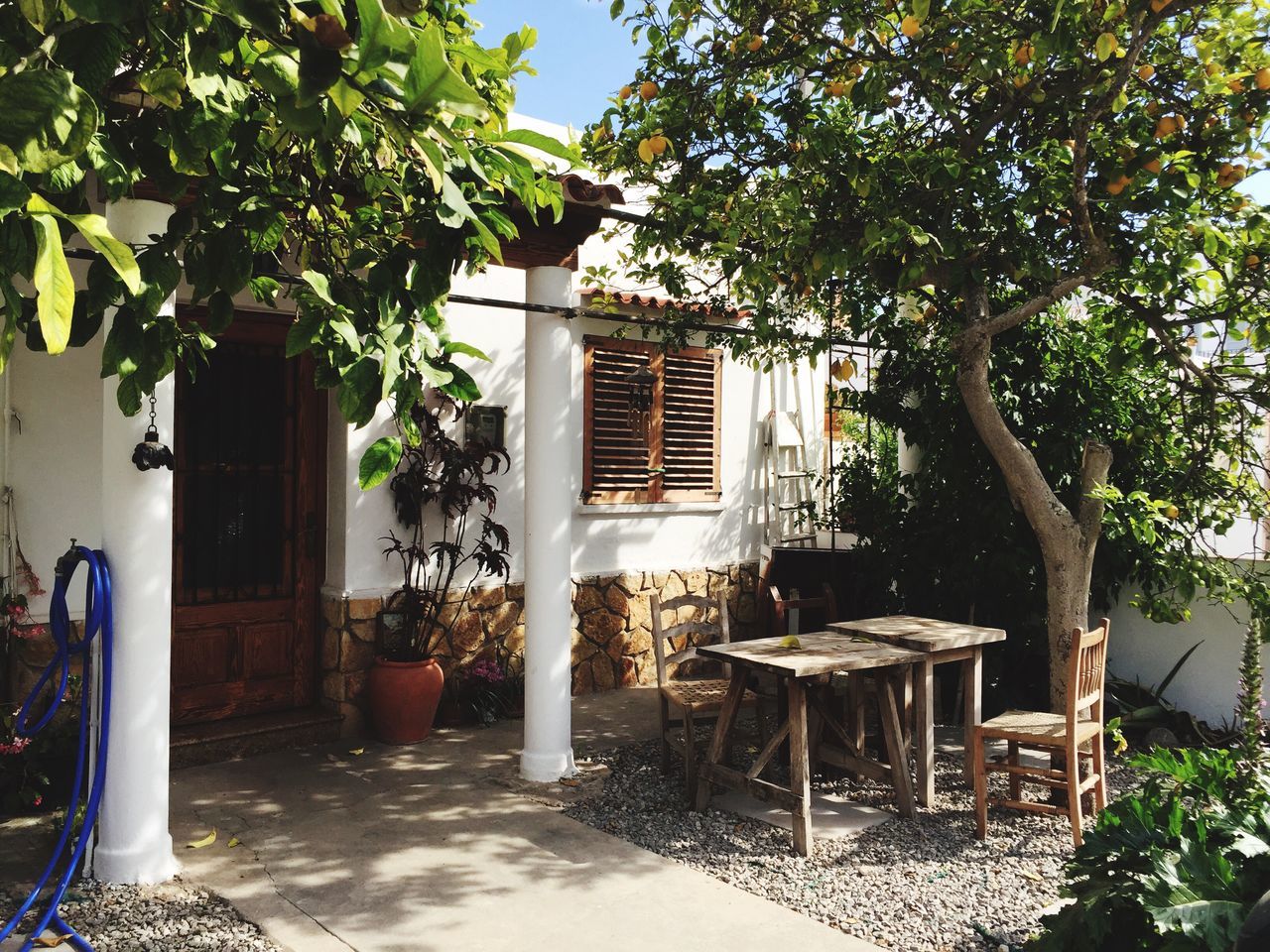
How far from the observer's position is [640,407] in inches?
334

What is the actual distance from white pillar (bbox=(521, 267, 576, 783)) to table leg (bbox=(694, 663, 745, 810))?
94cm

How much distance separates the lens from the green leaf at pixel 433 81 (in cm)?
138

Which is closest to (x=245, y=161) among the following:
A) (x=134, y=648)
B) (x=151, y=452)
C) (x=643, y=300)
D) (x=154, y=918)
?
(x=151, y=452)

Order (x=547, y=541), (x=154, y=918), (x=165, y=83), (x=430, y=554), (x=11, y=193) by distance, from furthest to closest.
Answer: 1. (x=430, y=554)
2. (x=547, y=541)
3. (x=154, y=918)
4. (x=165, y=83)
5. (x=11, y=193)

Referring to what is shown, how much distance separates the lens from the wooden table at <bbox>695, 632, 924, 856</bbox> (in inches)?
189

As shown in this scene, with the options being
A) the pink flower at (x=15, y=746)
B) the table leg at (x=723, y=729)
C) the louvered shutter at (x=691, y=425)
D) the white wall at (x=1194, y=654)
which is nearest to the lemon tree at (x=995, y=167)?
the white wall at (x=1194, y=654)

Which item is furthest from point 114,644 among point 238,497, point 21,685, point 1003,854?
point 1003,854

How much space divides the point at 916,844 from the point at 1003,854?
405mm

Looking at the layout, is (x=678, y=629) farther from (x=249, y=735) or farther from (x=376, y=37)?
(x=376, y=37)

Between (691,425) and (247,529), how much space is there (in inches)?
156

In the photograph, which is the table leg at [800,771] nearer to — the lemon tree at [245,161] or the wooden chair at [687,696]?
the wooden chair at [687,696]

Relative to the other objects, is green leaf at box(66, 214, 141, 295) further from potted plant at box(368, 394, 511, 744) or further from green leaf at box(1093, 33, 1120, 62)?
potted plant at box(368, 394, 511, 744)

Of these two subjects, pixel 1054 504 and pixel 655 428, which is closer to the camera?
pixel 1054 504

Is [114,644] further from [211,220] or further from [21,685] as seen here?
[211,220]
